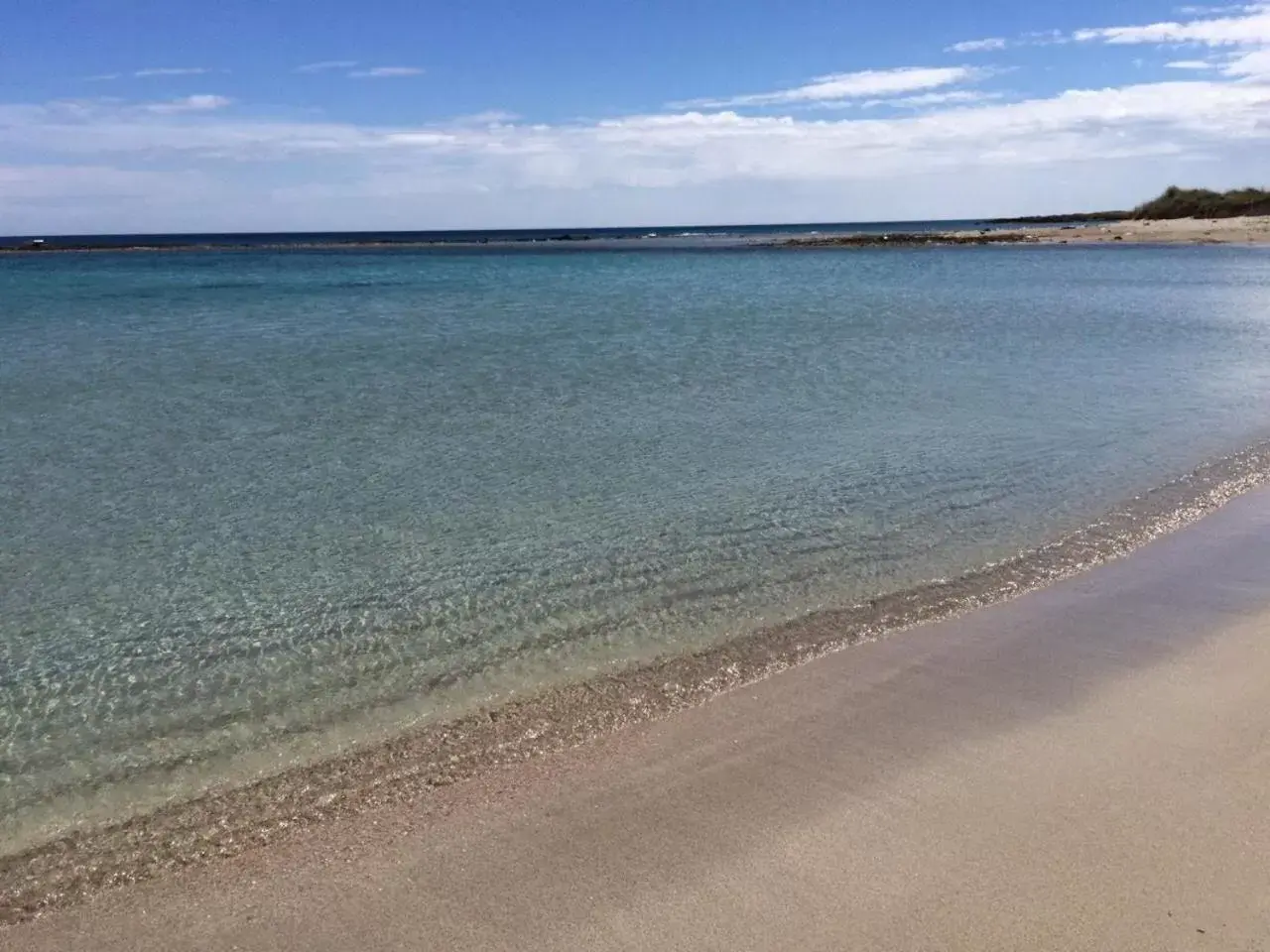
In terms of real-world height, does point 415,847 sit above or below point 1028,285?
below

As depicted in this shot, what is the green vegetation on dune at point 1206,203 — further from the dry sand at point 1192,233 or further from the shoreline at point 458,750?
the shoreline at point 458,750

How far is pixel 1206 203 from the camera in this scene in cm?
9575

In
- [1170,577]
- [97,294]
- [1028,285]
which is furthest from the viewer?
[97,294]

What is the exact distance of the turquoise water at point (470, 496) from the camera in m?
6.77

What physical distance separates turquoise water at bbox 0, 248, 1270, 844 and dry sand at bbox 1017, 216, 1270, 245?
4710 centimetres

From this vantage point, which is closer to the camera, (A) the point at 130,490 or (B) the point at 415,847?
(B) the point at 415,847

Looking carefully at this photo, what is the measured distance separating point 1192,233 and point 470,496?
78.1 meters

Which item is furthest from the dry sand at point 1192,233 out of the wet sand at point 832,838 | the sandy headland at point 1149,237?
the wet sand at point 832,838

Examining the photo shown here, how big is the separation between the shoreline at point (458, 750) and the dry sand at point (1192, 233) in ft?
217

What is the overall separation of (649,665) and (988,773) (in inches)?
95.5

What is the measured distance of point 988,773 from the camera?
215 inches

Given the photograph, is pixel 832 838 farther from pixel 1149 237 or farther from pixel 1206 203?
pixel 1206 203

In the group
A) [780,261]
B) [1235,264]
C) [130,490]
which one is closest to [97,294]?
[130,490]

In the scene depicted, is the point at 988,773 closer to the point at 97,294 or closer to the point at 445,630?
the point at 445,630
